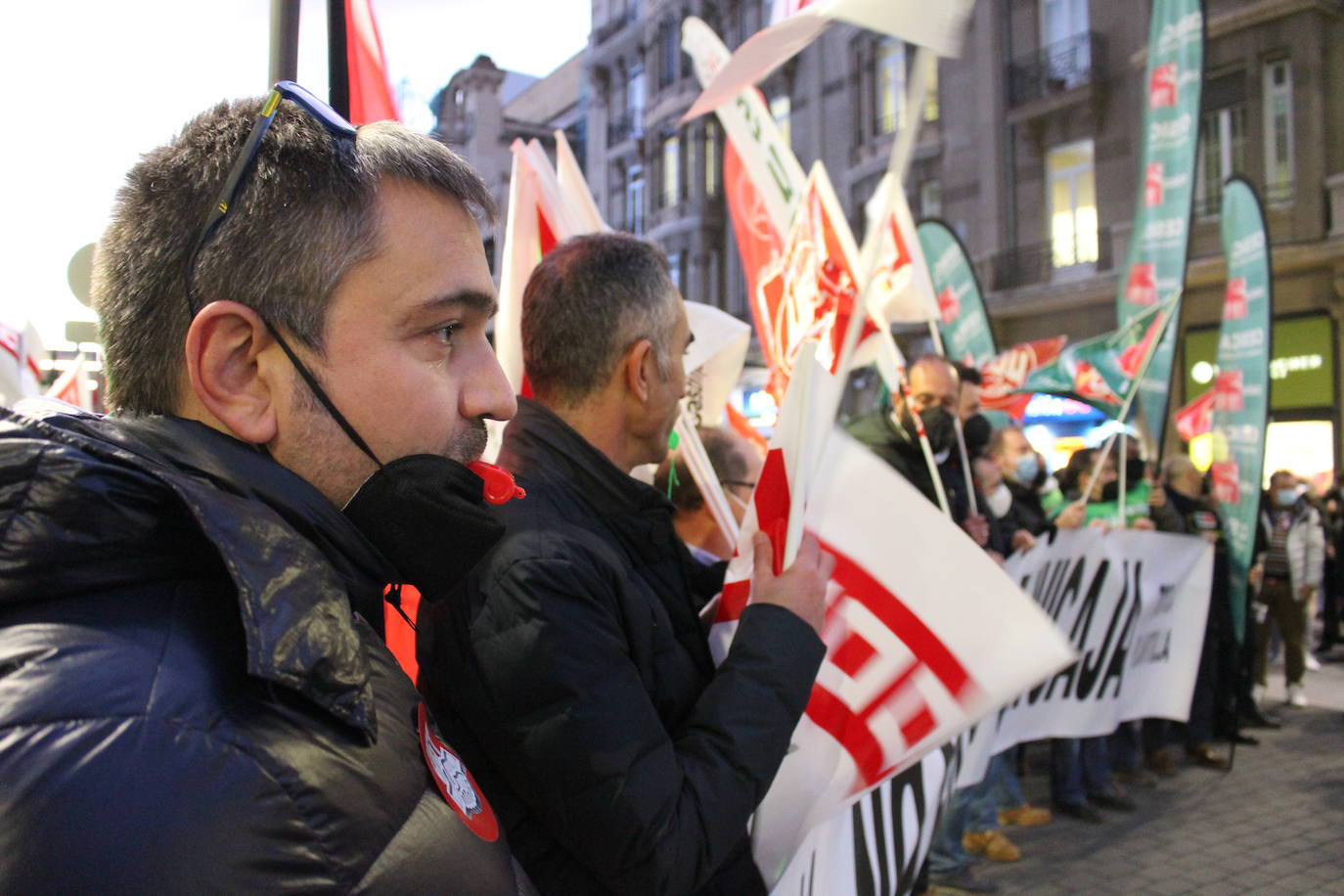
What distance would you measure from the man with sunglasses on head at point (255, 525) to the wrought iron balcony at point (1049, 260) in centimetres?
1671

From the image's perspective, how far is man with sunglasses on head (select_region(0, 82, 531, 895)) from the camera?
625 mm

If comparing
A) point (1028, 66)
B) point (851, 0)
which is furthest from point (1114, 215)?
point (851, 0)

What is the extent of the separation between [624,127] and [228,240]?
1313 inches

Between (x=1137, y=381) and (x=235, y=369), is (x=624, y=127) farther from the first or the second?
(x=235, y=369)

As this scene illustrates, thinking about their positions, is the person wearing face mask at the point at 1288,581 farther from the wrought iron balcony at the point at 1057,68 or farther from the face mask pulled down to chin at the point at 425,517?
the wrought iron balcony at the point at 1057,68

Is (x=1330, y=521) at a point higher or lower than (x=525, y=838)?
lower

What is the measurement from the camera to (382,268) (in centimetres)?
98

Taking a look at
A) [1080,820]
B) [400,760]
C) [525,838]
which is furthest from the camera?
[1080,820]

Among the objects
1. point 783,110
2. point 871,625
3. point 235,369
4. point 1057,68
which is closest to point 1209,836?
point 871,625

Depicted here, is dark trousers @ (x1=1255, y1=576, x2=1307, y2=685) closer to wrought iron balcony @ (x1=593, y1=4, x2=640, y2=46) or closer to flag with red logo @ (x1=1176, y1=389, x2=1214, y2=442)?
flag with red logo @ (x1=1176, y1=389, x2=1214, y2=442)

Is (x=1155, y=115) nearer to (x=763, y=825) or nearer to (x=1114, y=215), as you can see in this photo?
(x=763, y=825)

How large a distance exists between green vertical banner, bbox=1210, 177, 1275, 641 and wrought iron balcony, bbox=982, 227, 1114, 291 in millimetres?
9154

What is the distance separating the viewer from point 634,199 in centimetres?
3216

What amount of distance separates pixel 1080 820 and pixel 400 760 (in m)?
5.33
